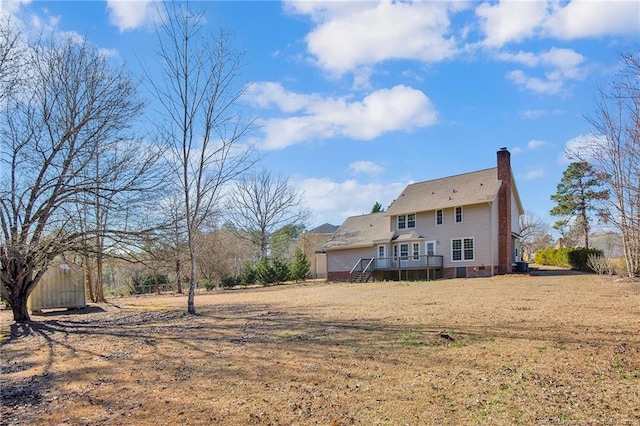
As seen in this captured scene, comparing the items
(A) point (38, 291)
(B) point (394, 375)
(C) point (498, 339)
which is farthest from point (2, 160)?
(C) point (498, 339)

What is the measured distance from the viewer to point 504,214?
2573 cm

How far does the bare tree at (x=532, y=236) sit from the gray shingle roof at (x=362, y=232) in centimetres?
2420

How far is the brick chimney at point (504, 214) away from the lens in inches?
998

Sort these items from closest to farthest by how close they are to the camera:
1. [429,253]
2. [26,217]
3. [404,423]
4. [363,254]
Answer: [404,423] → [26,217] → [429,253] → [363,254]

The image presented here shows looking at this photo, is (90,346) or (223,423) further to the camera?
(90,346)

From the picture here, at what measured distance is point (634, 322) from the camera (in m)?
7.43

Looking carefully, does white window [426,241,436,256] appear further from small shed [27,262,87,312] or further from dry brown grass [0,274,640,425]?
small shed [27,262,87,312]

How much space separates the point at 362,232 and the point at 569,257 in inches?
555

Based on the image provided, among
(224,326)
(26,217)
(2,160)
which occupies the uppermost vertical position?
(2,160)

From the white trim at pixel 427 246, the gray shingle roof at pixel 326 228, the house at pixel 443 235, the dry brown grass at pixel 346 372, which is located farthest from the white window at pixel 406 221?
the gray shingle roof at pixel 326 228

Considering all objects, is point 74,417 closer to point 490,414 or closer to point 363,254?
point 490,414

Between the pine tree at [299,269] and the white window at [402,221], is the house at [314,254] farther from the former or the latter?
the white window at [402,221]

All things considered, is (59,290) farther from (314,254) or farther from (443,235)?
(314,254)

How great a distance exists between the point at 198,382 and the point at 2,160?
924 centimetres
